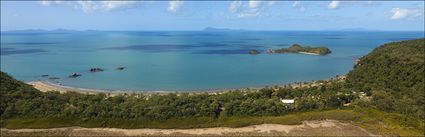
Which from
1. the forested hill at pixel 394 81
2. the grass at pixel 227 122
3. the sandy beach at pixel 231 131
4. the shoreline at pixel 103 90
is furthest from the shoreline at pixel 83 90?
the sandy beach at pixel 231 131

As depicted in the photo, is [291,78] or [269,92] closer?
[269,92]

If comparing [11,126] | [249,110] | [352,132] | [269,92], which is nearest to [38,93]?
[11,126]

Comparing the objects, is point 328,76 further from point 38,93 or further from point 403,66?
point 38,93

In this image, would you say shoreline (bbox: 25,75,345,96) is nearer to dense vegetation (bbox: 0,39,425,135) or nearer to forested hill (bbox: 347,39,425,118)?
forested hill (bbox: 347,39,425,118)

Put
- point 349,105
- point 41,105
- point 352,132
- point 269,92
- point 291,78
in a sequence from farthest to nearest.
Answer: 1. point 291,78
2. point 269,92
3. point 349,105
4. point 41,105
5. point 352,132

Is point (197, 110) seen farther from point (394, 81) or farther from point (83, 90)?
point (83, 90)

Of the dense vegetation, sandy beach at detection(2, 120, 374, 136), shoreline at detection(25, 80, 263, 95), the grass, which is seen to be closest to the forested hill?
the dense vegetation
